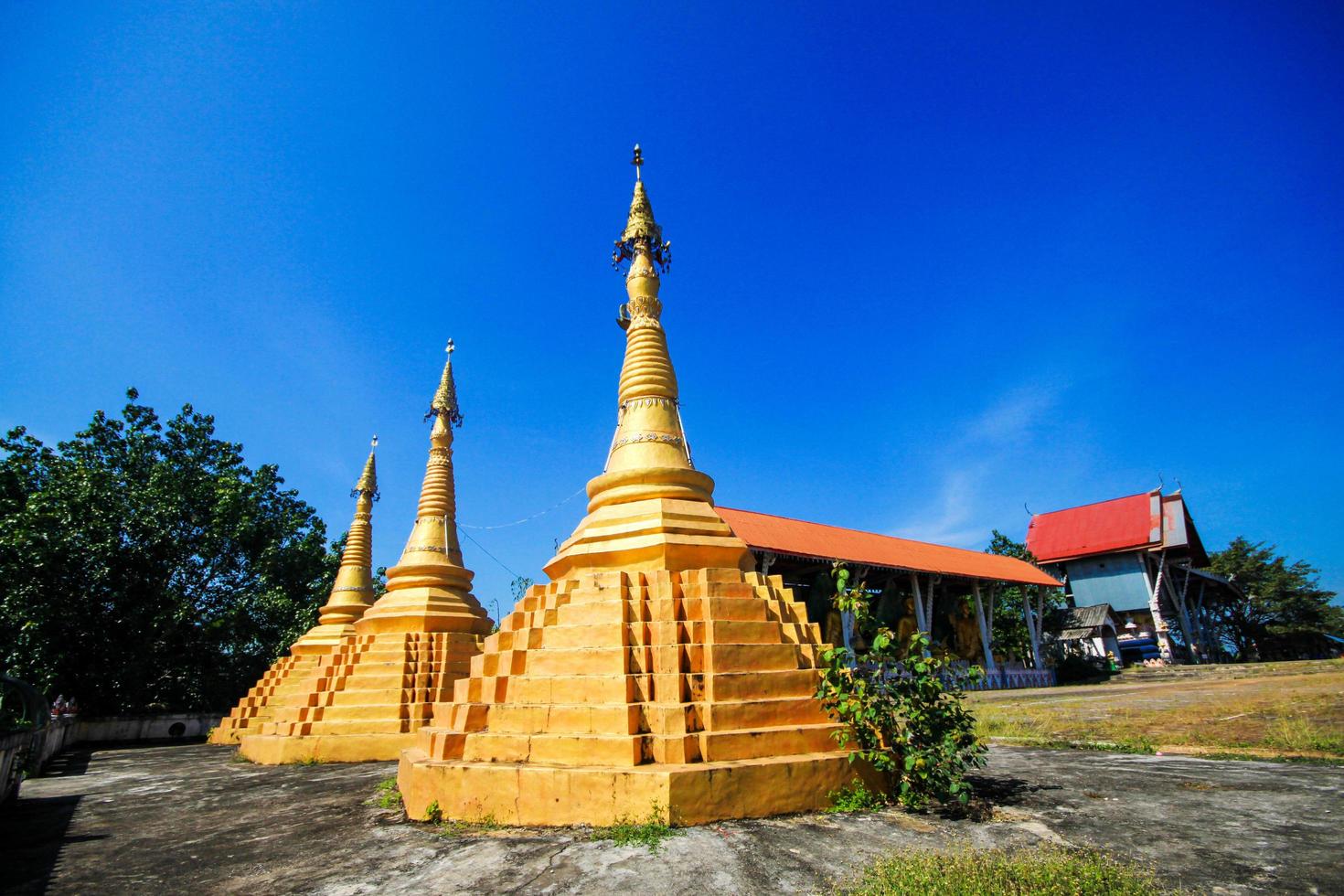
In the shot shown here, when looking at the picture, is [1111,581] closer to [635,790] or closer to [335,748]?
[335,748]

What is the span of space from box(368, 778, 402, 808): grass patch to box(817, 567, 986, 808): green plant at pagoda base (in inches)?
195

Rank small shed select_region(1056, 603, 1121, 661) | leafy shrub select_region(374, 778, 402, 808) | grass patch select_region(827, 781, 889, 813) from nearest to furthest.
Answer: grass patch select_region(827, 781, 889, 813) < leafy shrub select_region(374, 778, 402, 808) < small shed select_region(1056, 603, 1121, 661)

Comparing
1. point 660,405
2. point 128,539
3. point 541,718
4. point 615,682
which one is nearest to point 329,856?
point 541,718

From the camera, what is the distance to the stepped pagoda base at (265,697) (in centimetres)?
1873

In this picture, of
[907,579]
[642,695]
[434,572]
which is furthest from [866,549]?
[642,695]

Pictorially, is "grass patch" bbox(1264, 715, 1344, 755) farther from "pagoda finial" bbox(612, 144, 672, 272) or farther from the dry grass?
"pagoda finial" bbox(612, 144, 672, 272)

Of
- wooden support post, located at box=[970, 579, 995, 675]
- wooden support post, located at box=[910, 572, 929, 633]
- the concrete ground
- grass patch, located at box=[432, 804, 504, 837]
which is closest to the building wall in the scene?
wooden support post, located at box=[970, 579, 995, 675]

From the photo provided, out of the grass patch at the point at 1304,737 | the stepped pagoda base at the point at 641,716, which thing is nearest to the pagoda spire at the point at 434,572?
the stepped pagoda base at the point at 641,716

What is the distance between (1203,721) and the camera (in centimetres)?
1112

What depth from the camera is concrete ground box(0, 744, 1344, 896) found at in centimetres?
454

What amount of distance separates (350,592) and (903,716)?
18.1 metres

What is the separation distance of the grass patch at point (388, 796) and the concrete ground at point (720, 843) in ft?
0.50

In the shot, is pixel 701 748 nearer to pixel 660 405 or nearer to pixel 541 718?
pixel 541 718

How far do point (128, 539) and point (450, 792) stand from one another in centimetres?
2336
